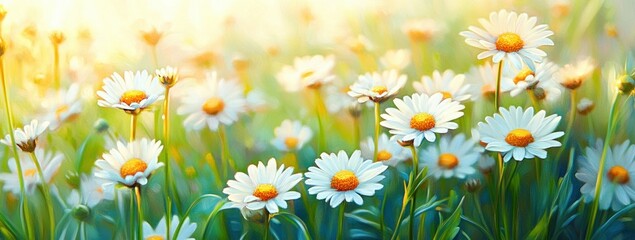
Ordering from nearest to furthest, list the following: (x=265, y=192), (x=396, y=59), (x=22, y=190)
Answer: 1. (x=265, y=192)
2. (x=22, y=190)
3. (x=396, y=59)

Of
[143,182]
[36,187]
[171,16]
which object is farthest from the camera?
[171,16]

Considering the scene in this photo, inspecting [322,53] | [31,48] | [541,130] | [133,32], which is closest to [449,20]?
[322,53]

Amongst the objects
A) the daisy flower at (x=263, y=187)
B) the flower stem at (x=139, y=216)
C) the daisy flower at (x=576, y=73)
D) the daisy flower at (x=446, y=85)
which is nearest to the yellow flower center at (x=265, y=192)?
the daisy flower at (x=263, y=187)

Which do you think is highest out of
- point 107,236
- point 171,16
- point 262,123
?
point 171,16

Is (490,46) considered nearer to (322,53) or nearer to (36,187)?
(322,53)

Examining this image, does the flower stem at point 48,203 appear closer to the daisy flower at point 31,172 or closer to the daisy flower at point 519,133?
the daisy flower at point 31,172

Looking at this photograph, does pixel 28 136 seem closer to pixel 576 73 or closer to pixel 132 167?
pixel 132 167

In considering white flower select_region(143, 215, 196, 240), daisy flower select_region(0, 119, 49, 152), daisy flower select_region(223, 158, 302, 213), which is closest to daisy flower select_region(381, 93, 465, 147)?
daisy flower select_region(223, 158, 302, 213)

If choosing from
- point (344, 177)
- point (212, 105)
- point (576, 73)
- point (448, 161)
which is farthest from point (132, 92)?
point (576, 73)
